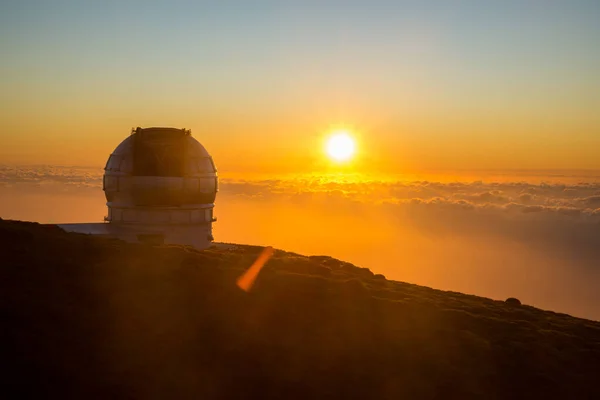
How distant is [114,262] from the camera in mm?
16000

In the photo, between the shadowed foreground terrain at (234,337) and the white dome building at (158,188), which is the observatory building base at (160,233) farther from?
the shadowed foreground terrain at (234,337)

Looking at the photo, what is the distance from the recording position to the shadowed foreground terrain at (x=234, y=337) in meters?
10.8

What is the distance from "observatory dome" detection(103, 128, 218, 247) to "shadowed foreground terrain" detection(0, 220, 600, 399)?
974cm

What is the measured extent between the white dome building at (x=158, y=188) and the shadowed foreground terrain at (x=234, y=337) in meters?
9.76

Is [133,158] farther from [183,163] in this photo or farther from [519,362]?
[519,362]

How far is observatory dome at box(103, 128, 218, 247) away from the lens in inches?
→ 1082

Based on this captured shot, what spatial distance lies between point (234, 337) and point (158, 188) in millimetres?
16160

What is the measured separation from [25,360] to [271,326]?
554 centimetres

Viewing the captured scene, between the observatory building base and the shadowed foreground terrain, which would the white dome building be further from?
the shadowed foreground terrain

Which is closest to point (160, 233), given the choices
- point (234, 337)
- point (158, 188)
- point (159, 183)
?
point (158, 188)

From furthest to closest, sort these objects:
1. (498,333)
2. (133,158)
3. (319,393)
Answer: (133,158) < (498,333) < (319,393)

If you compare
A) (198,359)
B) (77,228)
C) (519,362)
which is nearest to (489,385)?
(519,362)

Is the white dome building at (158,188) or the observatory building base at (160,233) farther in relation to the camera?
the observatory building base at (160,233)

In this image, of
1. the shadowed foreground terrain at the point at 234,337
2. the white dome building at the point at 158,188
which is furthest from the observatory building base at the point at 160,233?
the shadowed foreground terrain at the point at 234,337
